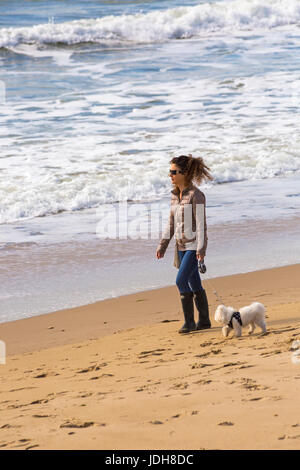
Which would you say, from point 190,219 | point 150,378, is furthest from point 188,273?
point 150,378

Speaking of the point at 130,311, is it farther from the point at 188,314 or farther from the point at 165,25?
the point at 165,25

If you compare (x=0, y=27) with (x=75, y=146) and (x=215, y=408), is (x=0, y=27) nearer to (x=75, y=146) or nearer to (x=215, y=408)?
(x=75, y=146)

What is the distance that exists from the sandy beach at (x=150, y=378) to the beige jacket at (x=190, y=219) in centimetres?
75

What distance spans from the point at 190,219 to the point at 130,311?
4.38ft

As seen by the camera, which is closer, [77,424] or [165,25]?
[77,424]

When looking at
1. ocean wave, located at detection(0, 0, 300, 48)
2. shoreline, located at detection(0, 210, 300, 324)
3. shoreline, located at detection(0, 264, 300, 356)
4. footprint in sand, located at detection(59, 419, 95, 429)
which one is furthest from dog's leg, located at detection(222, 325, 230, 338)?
ocean wave, located at detection(0, 0, 300, 48)

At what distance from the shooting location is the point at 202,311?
21.3ft

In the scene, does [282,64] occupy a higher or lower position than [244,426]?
higher

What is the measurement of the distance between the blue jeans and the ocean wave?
20905mm

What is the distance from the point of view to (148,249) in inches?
360

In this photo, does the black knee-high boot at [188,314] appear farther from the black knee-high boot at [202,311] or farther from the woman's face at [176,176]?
the woman's face at [176,176]

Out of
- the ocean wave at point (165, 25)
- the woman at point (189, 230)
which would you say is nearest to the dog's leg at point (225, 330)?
the woman at point (189, 230)

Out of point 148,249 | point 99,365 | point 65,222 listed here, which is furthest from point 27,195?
point 99,365

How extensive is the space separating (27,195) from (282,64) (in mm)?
13362
